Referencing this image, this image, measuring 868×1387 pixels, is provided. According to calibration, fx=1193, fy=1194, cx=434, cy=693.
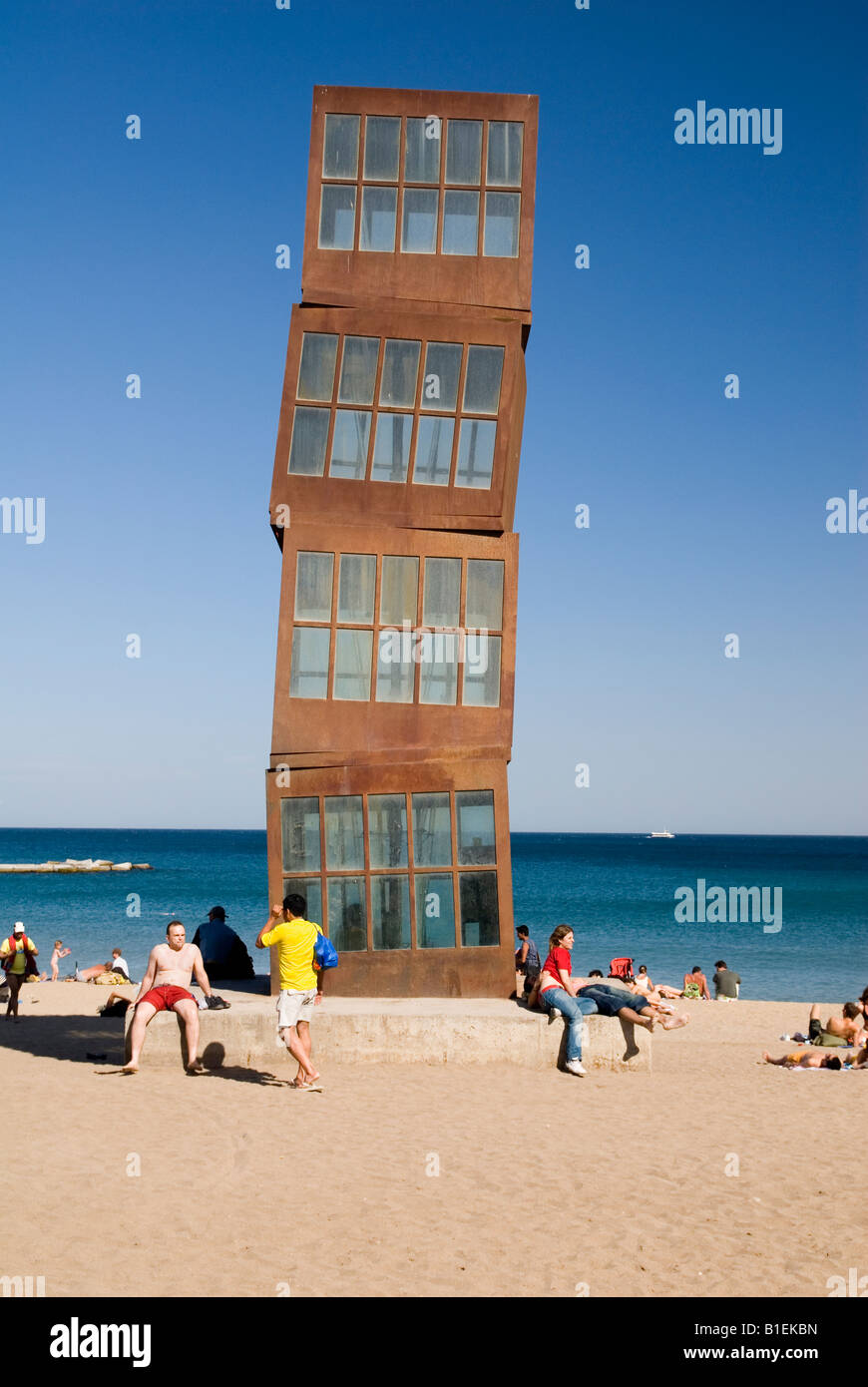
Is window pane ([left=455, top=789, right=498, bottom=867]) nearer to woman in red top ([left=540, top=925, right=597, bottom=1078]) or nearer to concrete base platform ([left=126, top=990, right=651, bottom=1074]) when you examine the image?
woman in red top ([left=540, top=925, right=597, bottom=1078])

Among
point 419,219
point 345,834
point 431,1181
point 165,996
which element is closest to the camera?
point 431,1181

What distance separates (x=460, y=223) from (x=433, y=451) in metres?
3.19

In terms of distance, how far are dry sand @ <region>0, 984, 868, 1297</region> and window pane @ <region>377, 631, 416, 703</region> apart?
4573mm

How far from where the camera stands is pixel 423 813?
14914 mm

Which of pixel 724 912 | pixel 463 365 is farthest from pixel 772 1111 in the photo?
pixel 724 912

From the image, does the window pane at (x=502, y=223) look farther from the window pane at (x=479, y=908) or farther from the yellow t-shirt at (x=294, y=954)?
the yellow t-shirt at (x=294, y=954)

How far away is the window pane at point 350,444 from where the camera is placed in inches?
610

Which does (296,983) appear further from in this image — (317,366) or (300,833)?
(317,366)

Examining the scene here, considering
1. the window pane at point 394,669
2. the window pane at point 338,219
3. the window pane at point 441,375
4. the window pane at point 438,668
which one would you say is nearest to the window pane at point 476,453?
the window pane at point 441,375

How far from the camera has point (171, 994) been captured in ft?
41.6

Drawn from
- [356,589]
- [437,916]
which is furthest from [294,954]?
[356,589]

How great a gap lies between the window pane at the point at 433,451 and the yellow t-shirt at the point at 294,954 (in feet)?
20.6
